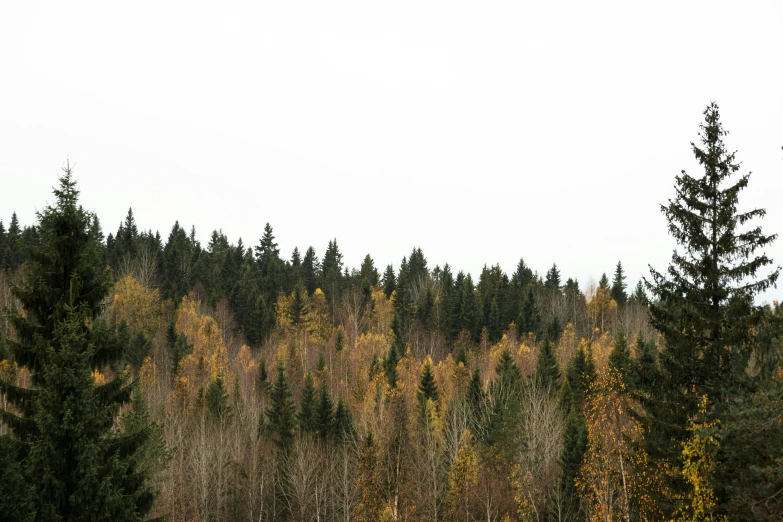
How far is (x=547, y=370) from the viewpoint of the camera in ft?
165

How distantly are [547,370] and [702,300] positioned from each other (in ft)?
119

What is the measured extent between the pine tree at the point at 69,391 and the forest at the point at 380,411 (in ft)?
0.15

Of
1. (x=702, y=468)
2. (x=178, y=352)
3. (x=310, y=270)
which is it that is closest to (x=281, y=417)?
(x=178, y=352)

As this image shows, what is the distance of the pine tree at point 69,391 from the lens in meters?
11.4

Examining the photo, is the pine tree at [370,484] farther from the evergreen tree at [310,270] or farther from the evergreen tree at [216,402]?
the evergreen tree at [310,270]

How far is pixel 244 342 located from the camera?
8462 cm

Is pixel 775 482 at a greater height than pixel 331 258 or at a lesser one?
lesser

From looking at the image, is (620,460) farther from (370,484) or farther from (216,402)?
(216,402)

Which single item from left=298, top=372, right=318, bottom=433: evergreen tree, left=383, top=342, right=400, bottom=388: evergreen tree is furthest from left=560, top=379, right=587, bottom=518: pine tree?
left=383, top=342, right=400, bottom=388: evergreen tree

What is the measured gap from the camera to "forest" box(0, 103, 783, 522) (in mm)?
11820

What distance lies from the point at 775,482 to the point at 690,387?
13.3 feet

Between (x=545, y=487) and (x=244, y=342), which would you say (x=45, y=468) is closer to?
(x=545, y=487)

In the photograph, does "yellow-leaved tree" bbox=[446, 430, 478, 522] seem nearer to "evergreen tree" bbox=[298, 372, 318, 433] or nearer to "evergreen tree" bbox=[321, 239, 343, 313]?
"evergreen tree" bbox=[298, 372, 318, 433]

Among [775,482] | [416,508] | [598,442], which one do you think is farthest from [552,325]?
[775,482]
